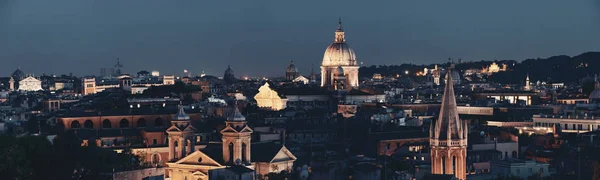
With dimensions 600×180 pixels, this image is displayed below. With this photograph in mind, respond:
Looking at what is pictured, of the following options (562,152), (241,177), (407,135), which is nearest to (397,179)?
(241,177)

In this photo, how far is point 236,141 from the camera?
49594 millimetres

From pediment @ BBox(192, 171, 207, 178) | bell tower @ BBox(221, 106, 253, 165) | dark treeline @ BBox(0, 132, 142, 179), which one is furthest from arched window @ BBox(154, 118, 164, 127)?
bell tower @ BBox(221, 106, 253, 165)

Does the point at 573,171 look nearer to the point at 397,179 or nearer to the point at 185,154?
the point at 397,179

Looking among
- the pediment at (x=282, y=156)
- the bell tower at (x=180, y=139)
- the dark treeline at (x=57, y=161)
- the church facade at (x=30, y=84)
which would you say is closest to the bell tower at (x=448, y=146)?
the pediment at (x=282, y=156)

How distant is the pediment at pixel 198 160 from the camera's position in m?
49.9

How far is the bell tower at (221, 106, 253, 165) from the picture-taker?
4953 cm

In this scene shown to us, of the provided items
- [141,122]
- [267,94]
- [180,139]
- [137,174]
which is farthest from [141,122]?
[267,94]

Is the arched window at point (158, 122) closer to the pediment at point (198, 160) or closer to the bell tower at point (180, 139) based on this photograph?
the bell tower at point (180, 139)

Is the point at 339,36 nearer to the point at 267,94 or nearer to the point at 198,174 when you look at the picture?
the point at 267,94

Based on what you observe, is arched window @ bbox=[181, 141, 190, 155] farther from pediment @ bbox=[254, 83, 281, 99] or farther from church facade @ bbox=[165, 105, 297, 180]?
pediment @ bbox=[254, 83, 281, 99]

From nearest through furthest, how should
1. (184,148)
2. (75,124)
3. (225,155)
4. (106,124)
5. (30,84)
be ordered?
(225,155), (184,148), (75,124), (106,124), (30,84)

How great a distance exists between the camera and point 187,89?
11144cm

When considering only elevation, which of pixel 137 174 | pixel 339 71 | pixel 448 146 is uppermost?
pixel 339 71

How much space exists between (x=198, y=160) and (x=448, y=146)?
879 centimetres
